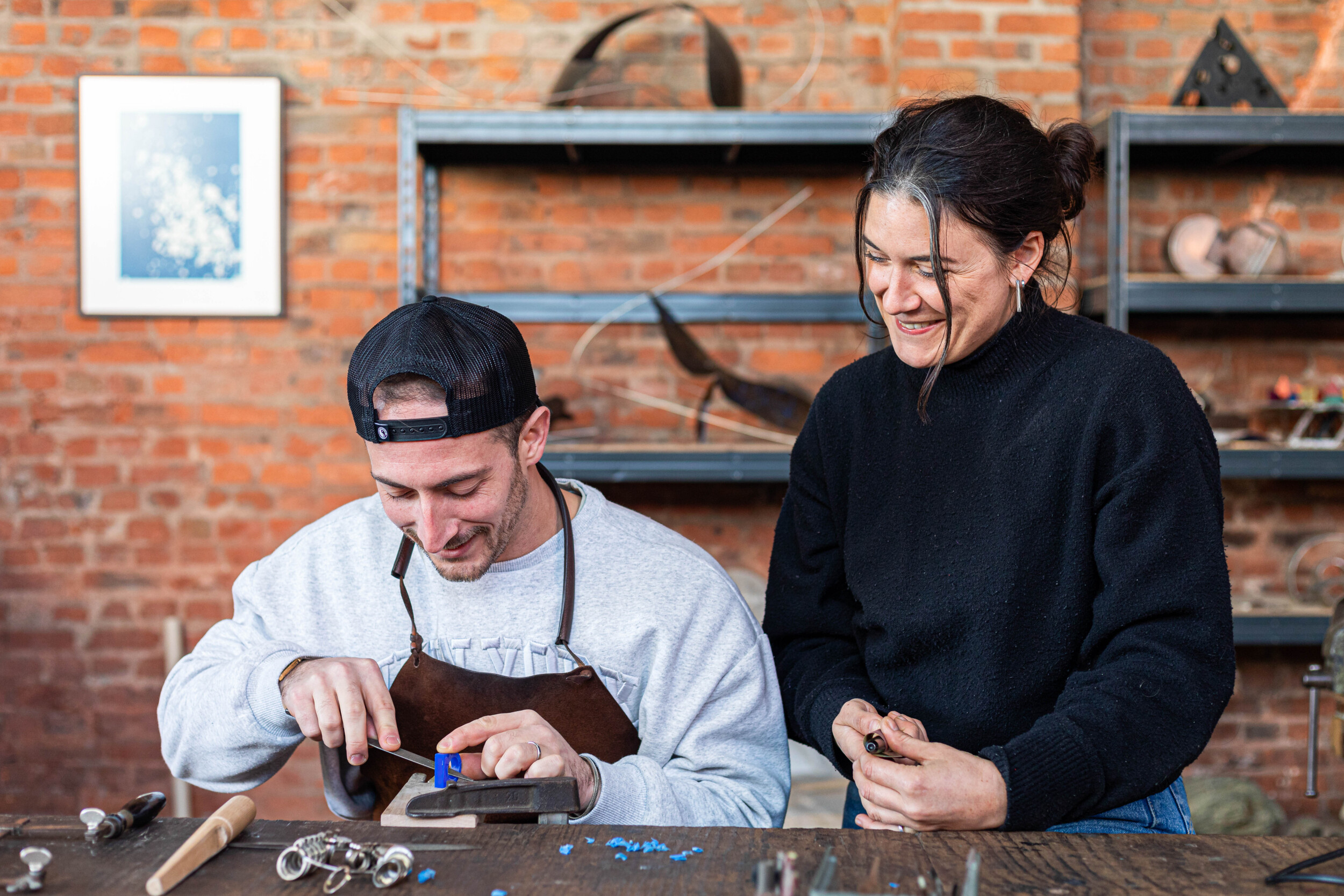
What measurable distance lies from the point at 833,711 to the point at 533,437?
21.5 inches

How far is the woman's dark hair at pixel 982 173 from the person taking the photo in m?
1.29

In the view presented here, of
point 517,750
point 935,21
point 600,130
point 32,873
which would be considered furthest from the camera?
point 935,21

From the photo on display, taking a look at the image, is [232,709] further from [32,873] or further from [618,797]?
[618,797]

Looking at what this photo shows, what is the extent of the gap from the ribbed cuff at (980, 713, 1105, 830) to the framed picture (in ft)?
8.09

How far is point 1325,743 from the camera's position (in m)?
3.04

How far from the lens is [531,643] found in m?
1.46

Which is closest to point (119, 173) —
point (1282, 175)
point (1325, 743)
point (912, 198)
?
point (912, 198)

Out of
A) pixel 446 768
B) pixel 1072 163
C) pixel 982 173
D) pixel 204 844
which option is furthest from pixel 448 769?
pixel 1072 163

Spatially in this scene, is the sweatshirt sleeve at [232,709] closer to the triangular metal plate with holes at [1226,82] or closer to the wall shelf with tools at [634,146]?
the wall shelf with tools at [634,146]

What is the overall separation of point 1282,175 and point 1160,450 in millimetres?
2263

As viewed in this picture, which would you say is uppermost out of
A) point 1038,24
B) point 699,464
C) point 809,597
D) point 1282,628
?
point 1038,24

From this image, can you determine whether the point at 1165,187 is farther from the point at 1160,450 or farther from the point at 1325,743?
the point at 1160,450

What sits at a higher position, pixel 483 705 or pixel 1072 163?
pixel 1072 163

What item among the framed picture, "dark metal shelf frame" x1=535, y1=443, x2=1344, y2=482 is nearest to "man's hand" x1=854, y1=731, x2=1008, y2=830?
"dark metal shelf frame" x1=535, y1=443, x2=1344, y2=482
